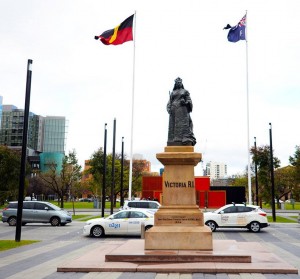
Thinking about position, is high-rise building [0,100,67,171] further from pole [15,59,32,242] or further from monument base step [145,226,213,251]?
monument base step [145,226,213,251]

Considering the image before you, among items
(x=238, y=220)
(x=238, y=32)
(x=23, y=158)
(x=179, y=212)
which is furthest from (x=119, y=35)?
(x=179, y=212)

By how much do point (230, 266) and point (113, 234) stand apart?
11018mm

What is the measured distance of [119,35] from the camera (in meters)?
26.6

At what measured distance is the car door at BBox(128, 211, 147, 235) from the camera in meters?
19.5

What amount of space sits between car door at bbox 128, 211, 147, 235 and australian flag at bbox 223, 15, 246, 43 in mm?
14805

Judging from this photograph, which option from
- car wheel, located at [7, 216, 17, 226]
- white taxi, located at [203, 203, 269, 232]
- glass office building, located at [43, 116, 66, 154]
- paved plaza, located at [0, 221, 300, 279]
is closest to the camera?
paved plaza, located at [0, 221, 300, 279]

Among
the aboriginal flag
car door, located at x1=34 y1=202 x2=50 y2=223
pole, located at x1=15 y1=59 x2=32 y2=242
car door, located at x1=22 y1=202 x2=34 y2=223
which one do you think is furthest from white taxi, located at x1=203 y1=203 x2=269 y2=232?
the aboriginal flag

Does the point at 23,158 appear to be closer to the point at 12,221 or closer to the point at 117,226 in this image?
the point at 117,226

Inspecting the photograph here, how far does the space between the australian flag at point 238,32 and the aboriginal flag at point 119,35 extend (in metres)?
6.94

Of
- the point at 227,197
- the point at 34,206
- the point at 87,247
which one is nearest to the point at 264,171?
the point at 227,197

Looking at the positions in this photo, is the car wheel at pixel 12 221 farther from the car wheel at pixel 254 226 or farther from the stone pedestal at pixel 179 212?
the stone pedestal at pixel 179 212

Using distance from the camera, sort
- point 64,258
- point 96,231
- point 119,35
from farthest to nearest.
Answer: point 119,35, point 96,231, point 64,258

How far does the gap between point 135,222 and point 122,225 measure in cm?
66

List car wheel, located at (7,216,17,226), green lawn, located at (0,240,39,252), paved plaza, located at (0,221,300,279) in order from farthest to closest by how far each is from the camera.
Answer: car wheel, located at (7,216,17,226)
green lawn, located at (0,240,39,252)
paved plaza, located at (0,221,300,279)
